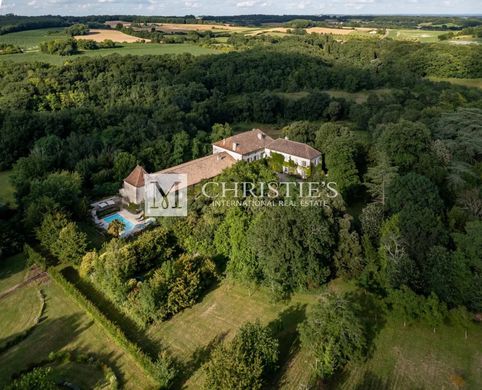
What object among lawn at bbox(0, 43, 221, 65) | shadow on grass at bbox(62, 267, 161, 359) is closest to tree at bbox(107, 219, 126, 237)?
shadow on grass at bbox(62, 267, 161, 359)

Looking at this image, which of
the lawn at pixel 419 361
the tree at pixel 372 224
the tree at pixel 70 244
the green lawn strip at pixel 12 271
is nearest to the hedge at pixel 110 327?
the tree at pixel 70 244

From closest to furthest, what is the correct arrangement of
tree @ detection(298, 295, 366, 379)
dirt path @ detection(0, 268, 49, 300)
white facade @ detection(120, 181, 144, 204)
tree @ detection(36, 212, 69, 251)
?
1. tree @ detection(298, 295, 366, 379)
2. dirt path @ detection(0, 268, 49, 300)
3. tree @ detection(36, 212, 69, 251)
4. white facade @ detection(120, 181, 144, 204)

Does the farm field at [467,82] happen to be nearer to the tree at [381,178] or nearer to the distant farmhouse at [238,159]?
the distant farmhouse at [238,159]

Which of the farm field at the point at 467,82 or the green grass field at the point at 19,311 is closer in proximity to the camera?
the green grass field at the point at 19,311

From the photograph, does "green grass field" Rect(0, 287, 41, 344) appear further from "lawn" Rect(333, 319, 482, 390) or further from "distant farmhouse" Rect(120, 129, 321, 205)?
"lawn" Rect(333, 319, 482, 390)

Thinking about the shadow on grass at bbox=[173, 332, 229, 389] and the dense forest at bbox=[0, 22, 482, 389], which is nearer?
the shadow on grass at bbox=[173, 332, 229, 389]

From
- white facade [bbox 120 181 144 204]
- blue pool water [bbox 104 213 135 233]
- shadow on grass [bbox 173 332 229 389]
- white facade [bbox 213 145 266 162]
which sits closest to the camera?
shadow on grass [bbox 173 332 229 389]

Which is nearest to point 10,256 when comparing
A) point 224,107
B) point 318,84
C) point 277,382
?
point 277,382
